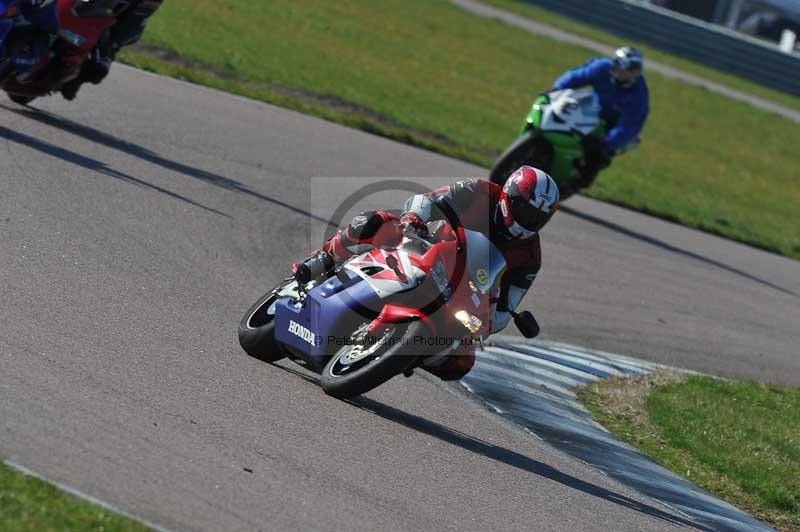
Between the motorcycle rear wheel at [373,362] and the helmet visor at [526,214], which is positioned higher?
the helmet visor at [526,214]

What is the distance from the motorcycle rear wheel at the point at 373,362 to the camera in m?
6.47

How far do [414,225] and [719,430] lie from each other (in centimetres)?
344

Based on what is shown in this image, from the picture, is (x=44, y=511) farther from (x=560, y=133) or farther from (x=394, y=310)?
(x=560, y=133)

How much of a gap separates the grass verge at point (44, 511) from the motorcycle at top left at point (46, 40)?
7165mm

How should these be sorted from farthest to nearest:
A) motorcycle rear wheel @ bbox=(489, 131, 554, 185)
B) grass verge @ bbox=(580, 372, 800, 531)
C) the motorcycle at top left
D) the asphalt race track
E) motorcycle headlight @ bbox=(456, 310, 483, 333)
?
motorcycle rear wheel @ bbox=(489, 131, 554, 185) → the motorcycle at top left → grass verge @ bbox=(580, 372, 800, 531) → motorcycle headlight @ bbox=(456, 310, 483, 333) → the asphalt race track

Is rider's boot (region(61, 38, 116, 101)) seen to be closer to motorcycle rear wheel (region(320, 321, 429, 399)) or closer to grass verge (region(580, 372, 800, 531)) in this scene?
grass verge (region(580, 372, 800, 531))

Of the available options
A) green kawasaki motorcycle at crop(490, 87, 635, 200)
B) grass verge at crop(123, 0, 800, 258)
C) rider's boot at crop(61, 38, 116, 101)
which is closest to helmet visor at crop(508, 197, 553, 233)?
rider's boot at crop(61, 38, 116, 101)

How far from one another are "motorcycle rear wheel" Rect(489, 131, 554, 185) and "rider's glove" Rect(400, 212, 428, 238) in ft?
23.5

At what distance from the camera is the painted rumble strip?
7.19 meters

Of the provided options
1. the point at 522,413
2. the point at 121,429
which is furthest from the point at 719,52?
the point at 121,429

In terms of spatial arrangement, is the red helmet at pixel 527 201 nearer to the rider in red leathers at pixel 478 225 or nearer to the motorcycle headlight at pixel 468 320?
the rider in red leathers at pixel 478 225

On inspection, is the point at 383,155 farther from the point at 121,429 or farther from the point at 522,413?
the point at 121,429

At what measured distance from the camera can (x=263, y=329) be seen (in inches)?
287

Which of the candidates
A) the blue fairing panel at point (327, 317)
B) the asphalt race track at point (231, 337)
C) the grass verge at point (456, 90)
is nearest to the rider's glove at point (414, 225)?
the blue fairing panel at point (327, 317)
